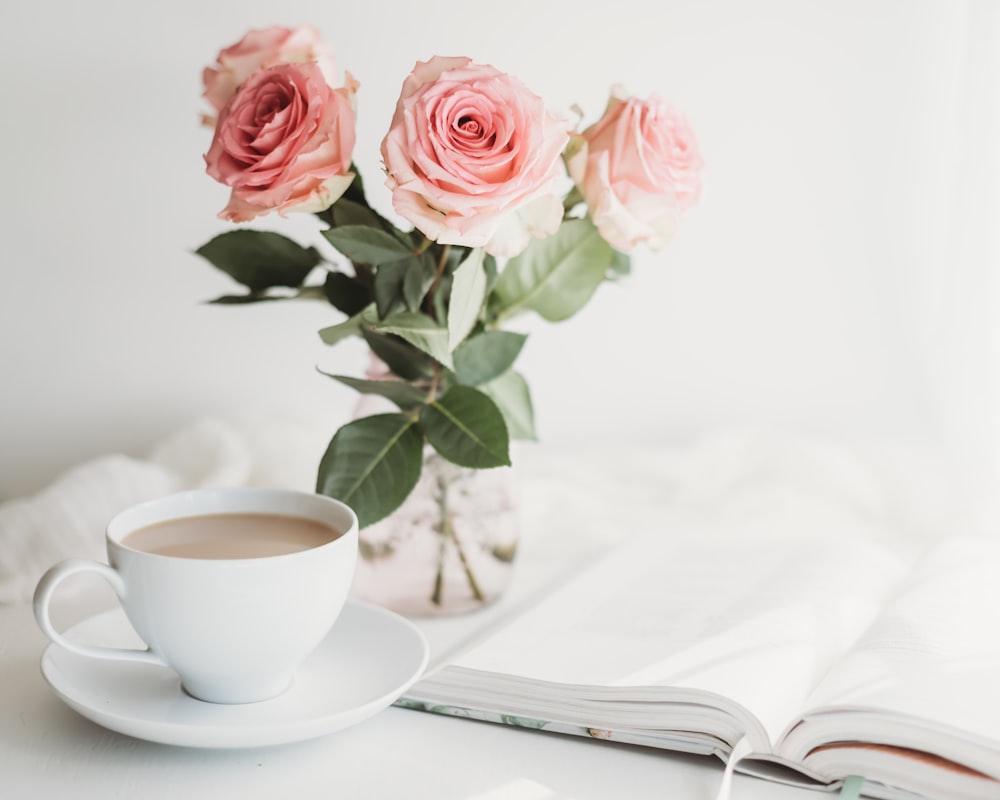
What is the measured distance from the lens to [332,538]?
0.65 m

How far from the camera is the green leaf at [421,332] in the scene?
0.71m

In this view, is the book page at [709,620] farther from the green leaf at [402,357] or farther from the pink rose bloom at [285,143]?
the pink rose bloom at [285,143]

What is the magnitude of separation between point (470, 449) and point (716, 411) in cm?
60

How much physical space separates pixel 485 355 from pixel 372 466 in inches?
4.6

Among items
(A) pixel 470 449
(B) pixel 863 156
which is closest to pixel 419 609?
(A) pixel 470 449

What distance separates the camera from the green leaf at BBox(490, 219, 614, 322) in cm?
79

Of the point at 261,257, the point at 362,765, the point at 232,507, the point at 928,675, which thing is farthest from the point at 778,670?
the point at 261,257

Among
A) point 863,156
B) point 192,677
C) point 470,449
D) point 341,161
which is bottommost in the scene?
point 192,677

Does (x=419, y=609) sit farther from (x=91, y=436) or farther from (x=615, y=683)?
(x=91, y=436)

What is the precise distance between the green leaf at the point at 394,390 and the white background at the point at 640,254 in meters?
0.37

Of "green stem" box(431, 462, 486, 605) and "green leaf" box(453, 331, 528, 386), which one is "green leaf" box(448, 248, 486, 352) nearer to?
"green leaf" box(453, 331, 528, 386)

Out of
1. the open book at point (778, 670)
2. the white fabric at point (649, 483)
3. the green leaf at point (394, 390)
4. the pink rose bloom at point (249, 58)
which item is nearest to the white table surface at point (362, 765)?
the open book at point (778, 670)

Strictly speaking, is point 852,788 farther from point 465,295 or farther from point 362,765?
point 465,295

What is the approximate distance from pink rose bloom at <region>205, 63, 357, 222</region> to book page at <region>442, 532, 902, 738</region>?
12.5 inches
